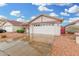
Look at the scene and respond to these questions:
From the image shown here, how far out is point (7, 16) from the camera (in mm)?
1994

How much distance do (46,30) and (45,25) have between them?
0.22 feet

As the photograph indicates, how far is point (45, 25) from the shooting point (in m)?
2.01

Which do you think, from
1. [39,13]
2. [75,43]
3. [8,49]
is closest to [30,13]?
[39,13]

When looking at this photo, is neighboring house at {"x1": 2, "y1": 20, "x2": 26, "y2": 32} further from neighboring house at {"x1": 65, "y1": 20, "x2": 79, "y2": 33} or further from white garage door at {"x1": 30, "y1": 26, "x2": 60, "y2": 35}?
neighboring house at {"x1": 65, "y1": 20, "x2": 79, "y2": 33}

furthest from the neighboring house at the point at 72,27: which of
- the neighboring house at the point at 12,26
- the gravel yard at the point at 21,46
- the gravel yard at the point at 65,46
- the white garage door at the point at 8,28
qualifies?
the white garage door at the point at 8,28

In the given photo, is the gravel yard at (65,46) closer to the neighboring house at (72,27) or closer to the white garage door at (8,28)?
the neighboring house at (72,27)

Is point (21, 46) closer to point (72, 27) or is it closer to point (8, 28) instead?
point (8, 28)

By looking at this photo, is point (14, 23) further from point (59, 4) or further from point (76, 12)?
point (76, 12)

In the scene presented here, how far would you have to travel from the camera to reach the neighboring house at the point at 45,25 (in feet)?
6.50

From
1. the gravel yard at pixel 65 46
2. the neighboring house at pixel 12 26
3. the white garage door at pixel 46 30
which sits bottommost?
the gravel yard at pixel 65 46

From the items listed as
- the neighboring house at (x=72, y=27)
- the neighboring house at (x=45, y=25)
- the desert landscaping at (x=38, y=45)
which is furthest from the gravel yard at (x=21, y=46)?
the neighboring house at (x=72, y=27)

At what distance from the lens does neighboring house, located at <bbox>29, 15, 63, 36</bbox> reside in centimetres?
198

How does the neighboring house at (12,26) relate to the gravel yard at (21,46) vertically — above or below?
above

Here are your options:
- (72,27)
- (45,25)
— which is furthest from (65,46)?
(45,25)
